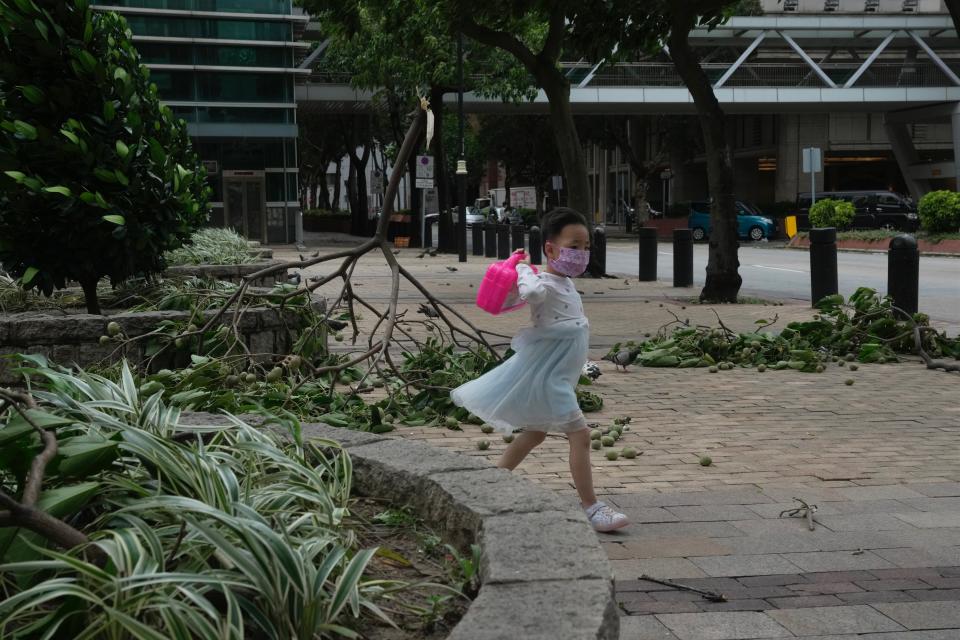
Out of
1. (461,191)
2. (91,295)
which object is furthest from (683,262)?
(91,295)

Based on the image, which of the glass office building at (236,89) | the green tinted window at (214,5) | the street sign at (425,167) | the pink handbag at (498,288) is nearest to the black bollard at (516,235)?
the street sign at (425,167)

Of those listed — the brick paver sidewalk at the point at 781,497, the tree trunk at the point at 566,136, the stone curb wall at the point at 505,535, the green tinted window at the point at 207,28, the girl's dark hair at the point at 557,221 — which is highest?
the green tinted window at the point at 207,28

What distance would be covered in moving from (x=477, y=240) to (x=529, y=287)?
32743 millimetres

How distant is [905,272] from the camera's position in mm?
11977

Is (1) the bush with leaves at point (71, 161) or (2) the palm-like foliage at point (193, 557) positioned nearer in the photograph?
(2) the palm-like foliage at point (193, 557)

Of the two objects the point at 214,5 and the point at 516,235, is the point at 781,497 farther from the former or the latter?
the point at 214,5

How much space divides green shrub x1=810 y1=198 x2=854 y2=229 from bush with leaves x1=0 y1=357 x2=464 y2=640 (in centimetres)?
3943

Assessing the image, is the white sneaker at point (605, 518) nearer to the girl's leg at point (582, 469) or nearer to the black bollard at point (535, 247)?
the girl's leg at point (582, 469)

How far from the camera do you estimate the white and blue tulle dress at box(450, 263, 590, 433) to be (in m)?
4.99

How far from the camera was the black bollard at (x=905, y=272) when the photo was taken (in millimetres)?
11953

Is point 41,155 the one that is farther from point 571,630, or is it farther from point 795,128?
point 795,128

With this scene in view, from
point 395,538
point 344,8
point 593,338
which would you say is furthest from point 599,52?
point 395,538

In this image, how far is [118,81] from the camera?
8.24 meters

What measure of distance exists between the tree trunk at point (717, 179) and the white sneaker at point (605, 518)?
39.9 feet
